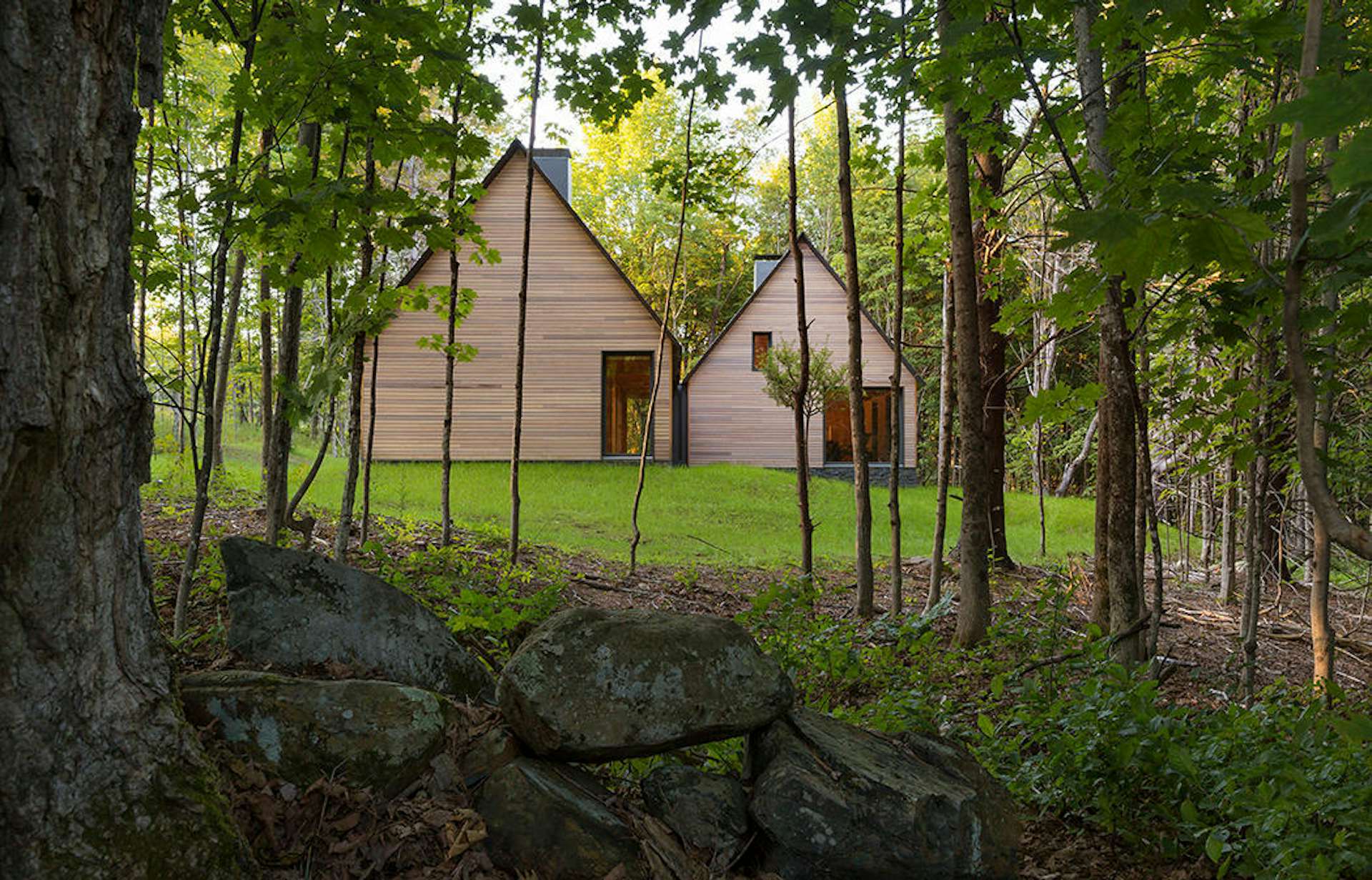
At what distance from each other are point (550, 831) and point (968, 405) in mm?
4982

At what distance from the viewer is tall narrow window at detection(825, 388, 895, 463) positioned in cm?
2606

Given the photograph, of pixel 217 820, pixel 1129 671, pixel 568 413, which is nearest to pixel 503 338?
pixel 568 413

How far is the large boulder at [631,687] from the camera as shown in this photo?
9.98 feet

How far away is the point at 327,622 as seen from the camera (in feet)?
11.1

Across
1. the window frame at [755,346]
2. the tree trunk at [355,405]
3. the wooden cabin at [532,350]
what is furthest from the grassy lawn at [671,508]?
the tree trunk at [355,405]

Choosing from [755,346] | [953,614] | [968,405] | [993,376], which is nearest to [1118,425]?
[968,405]

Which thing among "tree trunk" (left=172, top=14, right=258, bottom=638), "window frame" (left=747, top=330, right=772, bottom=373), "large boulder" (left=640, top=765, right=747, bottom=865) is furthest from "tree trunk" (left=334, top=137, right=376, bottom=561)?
"window frame" (left=747, top=330, right=772, bottom=373)

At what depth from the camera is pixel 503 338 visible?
67.6ft

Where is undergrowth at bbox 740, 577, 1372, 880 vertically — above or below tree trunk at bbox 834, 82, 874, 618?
below

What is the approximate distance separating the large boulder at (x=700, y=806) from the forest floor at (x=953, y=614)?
0.44 meters

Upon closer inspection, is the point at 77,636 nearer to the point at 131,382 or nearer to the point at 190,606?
the point at 131,382

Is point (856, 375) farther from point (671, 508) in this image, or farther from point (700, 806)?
point (671, 508)

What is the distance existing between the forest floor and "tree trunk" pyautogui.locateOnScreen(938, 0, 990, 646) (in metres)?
0.23

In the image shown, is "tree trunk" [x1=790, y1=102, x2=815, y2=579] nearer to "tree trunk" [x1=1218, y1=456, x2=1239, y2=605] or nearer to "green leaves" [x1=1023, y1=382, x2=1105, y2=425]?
"green leaves" [x1=1023, y1=382, x2=1105, y2=425]
